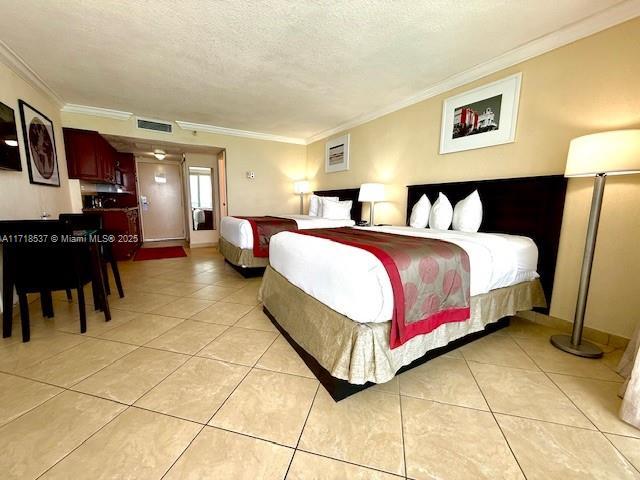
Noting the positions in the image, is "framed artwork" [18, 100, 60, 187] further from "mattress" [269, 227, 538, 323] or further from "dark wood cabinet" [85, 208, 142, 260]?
"mattress" [269, 227, 538, 323]

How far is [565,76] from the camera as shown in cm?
208

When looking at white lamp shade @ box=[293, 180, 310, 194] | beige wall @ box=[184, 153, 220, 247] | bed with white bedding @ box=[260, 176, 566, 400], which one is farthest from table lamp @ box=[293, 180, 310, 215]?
bed with white bedding @ box=[260, 176, 566, 400]

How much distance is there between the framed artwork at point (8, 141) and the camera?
2.29 meters

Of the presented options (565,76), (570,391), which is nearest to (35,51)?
(565,76)

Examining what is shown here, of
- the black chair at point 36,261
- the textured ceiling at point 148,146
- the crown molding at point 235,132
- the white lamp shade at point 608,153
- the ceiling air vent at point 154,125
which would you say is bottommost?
the black chair at point 36,261

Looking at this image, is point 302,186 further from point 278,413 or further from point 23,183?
point 278,413

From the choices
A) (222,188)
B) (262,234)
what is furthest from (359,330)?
(222,188)

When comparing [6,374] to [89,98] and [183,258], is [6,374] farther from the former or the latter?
[89,98]

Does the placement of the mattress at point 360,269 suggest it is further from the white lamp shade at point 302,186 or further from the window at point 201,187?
the window at point 201,187

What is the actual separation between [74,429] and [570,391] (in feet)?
8.42

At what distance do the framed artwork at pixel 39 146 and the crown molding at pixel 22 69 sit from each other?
0.29 m

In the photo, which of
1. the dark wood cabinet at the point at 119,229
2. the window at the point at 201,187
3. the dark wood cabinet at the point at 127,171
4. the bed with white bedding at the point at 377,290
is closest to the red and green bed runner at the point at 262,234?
the bed with white bedding at the point at 377,290

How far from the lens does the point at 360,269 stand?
4.06ft

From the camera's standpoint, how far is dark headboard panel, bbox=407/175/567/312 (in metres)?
2.15
